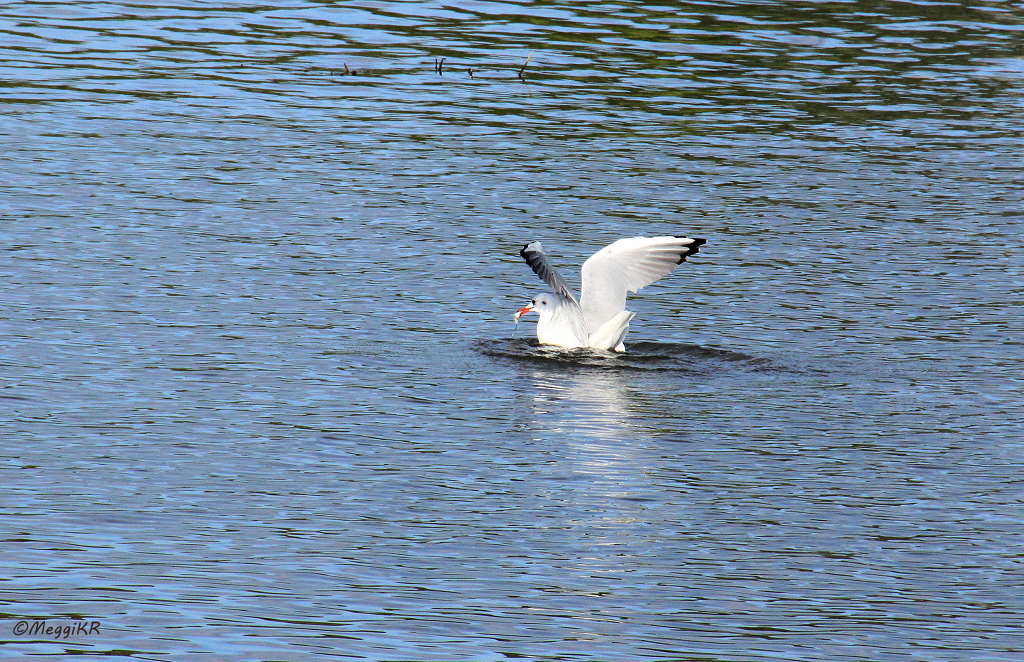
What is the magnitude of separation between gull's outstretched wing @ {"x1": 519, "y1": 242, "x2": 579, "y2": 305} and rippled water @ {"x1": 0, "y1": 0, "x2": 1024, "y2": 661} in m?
0.59

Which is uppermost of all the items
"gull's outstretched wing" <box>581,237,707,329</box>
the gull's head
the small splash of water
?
"gull's outstretched wing" <box>581,237,707,329</box>

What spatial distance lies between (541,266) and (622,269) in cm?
106

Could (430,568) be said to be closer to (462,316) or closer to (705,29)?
(462,316)

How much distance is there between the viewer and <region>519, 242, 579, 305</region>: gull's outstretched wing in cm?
1509

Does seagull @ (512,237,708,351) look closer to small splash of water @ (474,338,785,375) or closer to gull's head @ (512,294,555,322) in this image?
gull's head @ (512,294,555,322)

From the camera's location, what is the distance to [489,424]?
1261 centimetres

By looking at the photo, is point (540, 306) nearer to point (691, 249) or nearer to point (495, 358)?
point (495, 358)

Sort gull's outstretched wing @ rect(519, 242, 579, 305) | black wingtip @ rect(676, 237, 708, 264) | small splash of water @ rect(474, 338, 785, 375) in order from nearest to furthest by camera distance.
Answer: small splash of water @ rect(474, 338, 785, 375) < gull's outstretched wing @ rect(519, 242, 579, 305) < black wingtip @ rect(676, 237, 708, 264)

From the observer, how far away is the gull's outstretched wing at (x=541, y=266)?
49.5 feet

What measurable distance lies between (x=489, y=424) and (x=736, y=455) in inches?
71.3

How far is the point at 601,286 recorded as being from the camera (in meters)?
16.0

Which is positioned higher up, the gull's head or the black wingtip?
the black wingtip

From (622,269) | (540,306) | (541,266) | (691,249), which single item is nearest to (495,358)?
(541,266)

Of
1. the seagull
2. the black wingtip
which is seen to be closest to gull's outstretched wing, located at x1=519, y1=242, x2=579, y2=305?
the seagull
